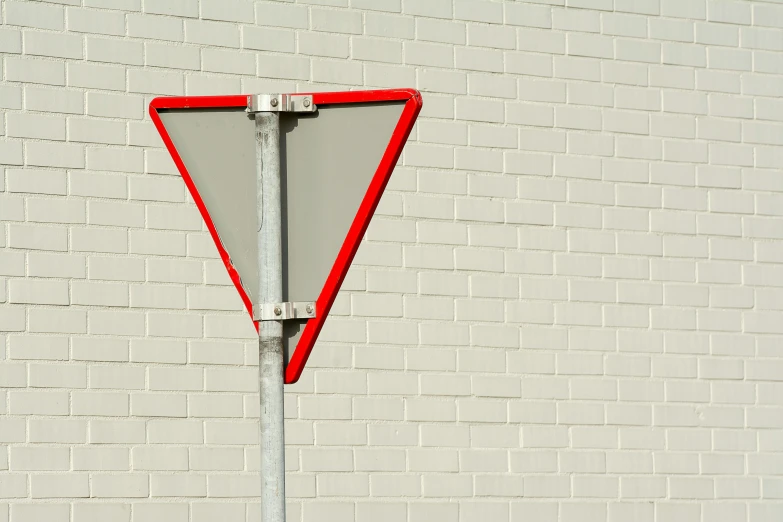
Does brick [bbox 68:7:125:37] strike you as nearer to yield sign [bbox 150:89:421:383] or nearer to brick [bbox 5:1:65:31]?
brick [bbox 5:1:65:31]

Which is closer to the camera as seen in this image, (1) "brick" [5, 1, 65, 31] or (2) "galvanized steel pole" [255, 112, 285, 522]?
(2) "galvanized steel pole" [255, 112, 285, 522]

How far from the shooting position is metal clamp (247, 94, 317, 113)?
3402 millimetres

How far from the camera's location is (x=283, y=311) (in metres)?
3.36

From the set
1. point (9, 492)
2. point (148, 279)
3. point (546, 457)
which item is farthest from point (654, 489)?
point (9, 492)

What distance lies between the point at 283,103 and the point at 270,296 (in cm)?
54

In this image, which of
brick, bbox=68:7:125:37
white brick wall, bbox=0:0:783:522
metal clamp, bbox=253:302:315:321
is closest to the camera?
metal clamp, bbox=253:302:315:321

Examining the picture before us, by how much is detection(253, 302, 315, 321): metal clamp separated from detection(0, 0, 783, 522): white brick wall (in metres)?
4.12

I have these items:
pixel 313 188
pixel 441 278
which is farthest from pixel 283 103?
pixel 441 278

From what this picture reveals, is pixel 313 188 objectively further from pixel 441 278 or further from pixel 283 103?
pixel 441 278

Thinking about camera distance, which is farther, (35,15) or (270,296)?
(35,15)

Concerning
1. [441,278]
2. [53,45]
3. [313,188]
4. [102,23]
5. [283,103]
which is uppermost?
[102,23]

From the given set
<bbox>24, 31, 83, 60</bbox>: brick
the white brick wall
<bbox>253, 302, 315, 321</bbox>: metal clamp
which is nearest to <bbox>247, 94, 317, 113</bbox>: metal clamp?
<bbox>253, 302, 315, 321</bbox>: metal clamp

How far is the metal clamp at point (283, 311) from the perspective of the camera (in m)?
3.36

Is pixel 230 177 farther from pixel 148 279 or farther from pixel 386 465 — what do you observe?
pixel 386 465
